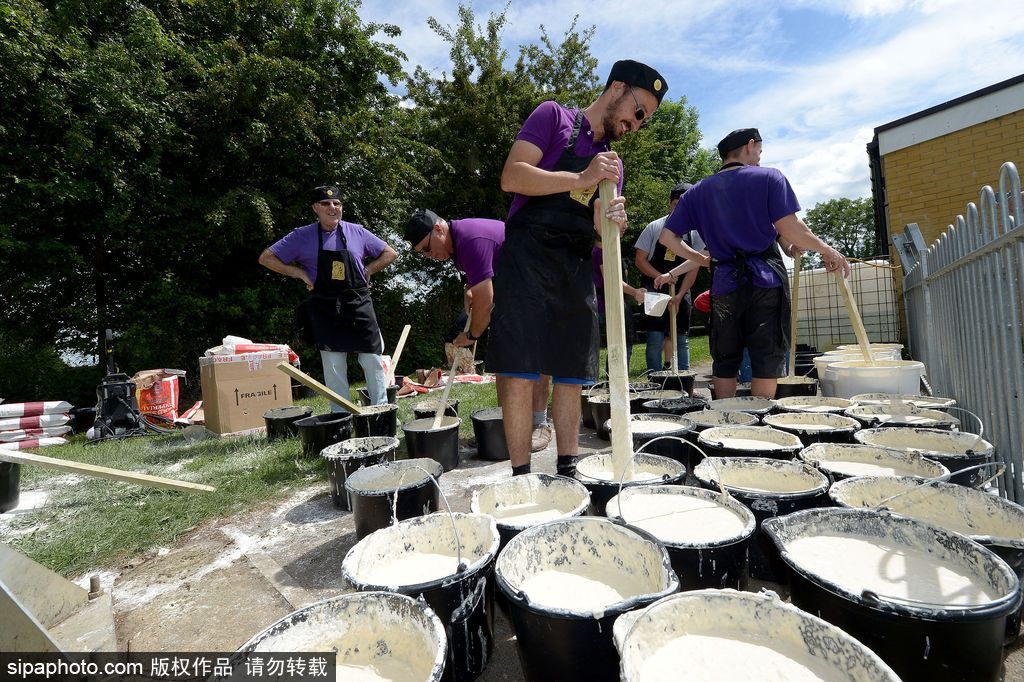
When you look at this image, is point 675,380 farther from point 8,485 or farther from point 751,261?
point 8,485

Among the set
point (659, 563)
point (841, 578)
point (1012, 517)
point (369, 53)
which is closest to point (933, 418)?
point (1012, 517)

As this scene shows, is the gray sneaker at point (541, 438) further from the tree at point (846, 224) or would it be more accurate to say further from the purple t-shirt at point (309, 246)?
the tree at point (846, 224)

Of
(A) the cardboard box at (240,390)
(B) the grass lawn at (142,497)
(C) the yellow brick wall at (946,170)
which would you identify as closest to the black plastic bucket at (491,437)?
(B) the grass lawn at (142,497)

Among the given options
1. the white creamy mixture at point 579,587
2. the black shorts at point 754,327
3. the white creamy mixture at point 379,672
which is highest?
the black shorts at point 754,327

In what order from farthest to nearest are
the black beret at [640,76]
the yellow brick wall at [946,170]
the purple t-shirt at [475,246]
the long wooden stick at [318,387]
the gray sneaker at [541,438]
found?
the yellow brick wall at [946,170] → the gray sneaker at [541,438] → the long wooden stick at [318,387] → the purple t-shirt at [475,246] → the black beret at [640,76]

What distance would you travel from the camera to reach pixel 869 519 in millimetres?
1341

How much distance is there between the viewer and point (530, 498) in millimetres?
1870

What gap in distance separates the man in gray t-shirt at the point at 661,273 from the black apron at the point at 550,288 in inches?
100

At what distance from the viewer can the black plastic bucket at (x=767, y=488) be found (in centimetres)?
154

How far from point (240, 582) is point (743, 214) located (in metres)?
3.54

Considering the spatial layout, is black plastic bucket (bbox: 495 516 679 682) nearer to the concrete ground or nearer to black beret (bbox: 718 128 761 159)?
the concrete ground

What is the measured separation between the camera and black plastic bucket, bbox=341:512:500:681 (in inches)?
46.9

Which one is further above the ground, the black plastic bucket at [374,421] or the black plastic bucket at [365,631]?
the black plastic bucket at [374,421]

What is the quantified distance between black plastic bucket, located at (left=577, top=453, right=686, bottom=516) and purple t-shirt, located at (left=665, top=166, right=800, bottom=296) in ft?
5.42
